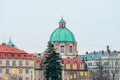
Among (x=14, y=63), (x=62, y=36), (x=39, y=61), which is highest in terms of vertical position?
(x=62, y=36)

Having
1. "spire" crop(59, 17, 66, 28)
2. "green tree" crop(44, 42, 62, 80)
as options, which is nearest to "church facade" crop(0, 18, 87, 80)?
"spire" crop(59, 17, 66, 28)

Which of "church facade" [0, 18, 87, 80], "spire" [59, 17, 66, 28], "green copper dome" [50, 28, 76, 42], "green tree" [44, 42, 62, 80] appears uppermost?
"spire" [59, 17, 66, 28]

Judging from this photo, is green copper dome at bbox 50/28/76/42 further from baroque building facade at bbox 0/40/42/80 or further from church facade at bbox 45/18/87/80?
baroque building facade at bbox 0/40/42/80

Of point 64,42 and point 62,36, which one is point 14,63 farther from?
point 62,36

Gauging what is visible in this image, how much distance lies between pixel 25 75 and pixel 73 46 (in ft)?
→ 120

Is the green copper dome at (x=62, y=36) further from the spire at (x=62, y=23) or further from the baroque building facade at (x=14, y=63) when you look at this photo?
the baroque building facade at (x=14, y=63)

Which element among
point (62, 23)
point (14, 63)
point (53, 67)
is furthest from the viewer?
point (62, 23)

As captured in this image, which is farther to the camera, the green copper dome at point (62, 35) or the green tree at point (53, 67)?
the green copper dome at point (62, 35)

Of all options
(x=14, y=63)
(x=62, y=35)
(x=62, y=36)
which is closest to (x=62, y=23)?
(x=62, y=35)

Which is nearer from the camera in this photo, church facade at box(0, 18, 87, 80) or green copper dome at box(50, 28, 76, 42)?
church facade at box(0, 18, 87, 80)

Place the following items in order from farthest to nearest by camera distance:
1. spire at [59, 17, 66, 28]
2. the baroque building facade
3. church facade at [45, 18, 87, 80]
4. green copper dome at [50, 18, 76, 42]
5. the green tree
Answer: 1. spire at [59, 17, 66, 28]
2. green copper dome at [50, 18, 76, 42]
3. church facade at [45, 18, 87, 80]
4. the baroque building facade
5. the green tree

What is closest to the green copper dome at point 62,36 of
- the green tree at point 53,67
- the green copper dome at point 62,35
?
the green copper dome at point 62,35

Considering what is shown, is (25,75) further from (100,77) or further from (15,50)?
(100,77)

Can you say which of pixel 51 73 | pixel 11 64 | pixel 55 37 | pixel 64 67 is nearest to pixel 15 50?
pixel 11 64
